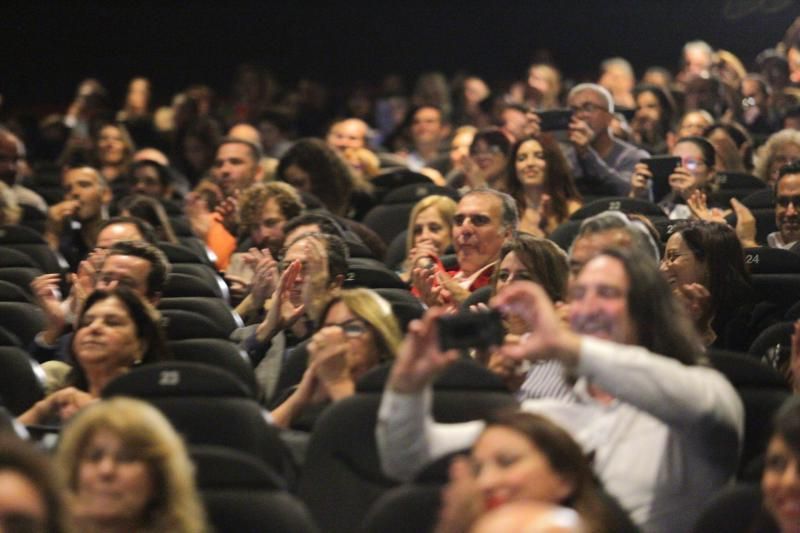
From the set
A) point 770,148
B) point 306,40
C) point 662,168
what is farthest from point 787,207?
point 306,40

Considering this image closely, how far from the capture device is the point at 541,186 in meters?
7.81

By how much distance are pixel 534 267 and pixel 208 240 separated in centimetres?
359

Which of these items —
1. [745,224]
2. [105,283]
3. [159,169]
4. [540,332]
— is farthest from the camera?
[159,169]

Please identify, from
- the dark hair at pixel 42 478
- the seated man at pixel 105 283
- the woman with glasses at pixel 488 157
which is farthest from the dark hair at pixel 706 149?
the dark hair at pixel 42 478

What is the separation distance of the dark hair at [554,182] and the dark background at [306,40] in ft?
25.4

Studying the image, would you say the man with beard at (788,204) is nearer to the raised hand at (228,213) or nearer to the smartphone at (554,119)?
the smartphone at (554,119)

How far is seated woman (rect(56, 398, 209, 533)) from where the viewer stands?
3.34 meters

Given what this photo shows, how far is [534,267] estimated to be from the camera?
511 cm

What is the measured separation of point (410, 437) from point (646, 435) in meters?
0.55

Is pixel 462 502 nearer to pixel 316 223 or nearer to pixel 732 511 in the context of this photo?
pixel 732 511

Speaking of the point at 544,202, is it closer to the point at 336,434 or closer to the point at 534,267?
the point at 534,267

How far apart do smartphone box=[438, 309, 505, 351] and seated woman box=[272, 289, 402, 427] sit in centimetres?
106

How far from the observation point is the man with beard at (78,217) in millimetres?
8086

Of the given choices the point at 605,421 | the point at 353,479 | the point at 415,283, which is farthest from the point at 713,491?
the point at 415,283
